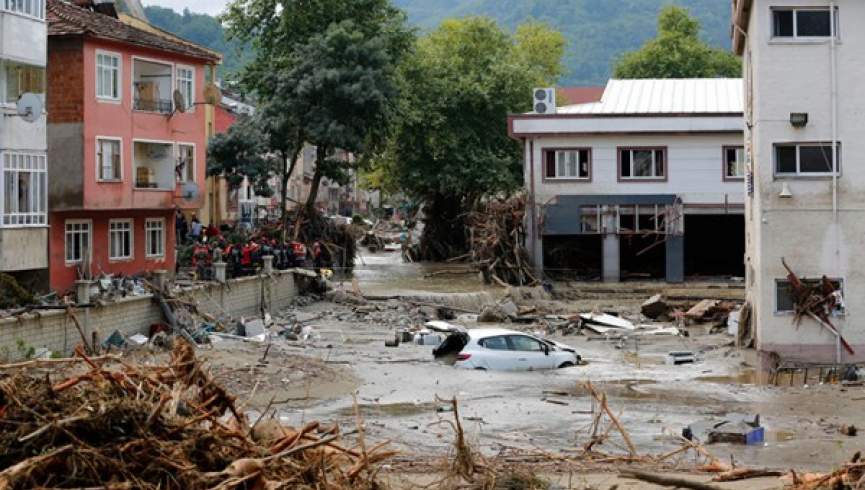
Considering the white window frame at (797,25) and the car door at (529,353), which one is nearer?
the car door at (529,353)

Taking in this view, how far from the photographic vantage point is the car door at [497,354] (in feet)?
96.6

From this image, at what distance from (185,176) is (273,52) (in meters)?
16.6

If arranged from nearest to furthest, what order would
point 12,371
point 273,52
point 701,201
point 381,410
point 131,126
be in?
point 12,371 < point 381,410 < point 131,126 < point 701,201 < point 273,52

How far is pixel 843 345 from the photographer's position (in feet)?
99.9

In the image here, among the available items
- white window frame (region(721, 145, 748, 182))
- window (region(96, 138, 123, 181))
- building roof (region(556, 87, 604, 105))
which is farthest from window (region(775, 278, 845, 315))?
building roof (region(556, 87, 604, 105))

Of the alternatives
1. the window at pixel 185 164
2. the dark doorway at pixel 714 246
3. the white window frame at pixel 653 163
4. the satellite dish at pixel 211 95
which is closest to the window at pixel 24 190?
the window at pixel 185 164

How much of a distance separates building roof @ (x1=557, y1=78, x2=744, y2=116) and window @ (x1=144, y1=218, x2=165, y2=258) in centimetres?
1699

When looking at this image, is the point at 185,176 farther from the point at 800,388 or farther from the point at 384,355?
the point at 800,388

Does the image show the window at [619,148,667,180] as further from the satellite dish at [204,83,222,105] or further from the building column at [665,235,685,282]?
the satellite dish at [204,83,222,105]

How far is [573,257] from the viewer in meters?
54.6

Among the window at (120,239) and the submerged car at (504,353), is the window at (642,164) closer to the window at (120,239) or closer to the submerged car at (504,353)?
the window at (120,239)

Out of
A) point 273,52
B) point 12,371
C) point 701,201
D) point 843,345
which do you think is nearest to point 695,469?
point 12,371

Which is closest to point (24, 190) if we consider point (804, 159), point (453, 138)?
point (804, 159)

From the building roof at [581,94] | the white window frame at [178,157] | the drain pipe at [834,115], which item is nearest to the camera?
the drain pipe at [834,115]
